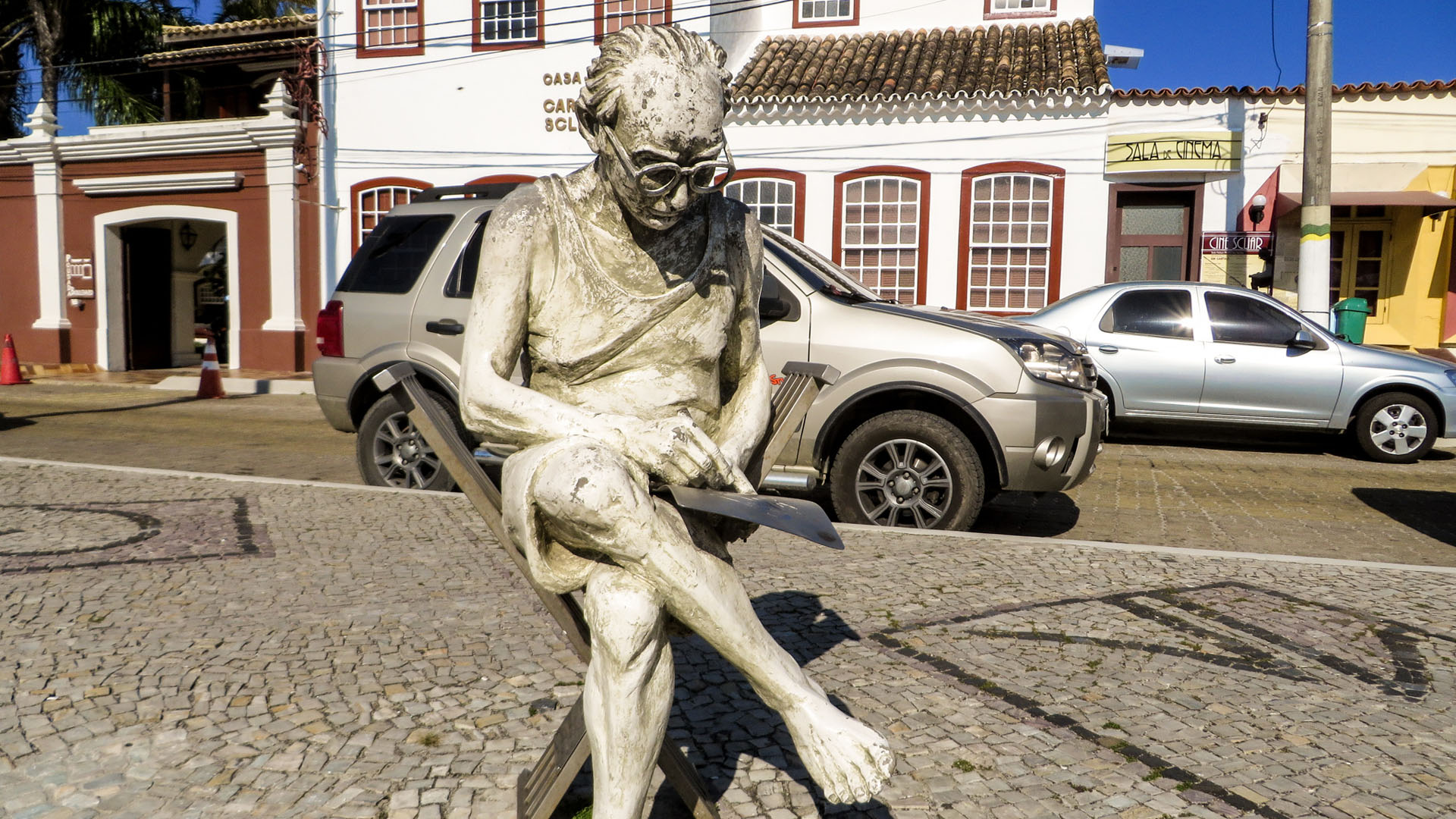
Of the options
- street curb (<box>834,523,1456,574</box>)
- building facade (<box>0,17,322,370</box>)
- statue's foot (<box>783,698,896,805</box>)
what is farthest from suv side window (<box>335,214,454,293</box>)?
building facade (<box>0,17,322,370</box>)

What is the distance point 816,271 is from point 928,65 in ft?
38.1

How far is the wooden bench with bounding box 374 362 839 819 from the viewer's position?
2318 mm

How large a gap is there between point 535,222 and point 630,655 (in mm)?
940

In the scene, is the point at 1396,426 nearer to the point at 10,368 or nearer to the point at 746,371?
the point at 746,371

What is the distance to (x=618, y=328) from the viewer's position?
7.41 ft

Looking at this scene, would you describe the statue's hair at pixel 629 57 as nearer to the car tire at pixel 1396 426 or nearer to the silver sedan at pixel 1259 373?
the silver sedan at pixel 1259 373

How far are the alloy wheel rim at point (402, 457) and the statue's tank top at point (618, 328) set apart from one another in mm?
4884

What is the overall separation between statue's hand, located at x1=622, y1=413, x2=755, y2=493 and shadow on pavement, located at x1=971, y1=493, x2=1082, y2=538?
4560 mm

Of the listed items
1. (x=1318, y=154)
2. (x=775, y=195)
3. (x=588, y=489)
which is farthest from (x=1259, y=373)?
(x=588, y=489)

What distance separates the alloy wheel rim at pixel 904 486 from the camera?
607 centimetres

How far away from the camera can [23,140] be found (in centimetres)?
1980

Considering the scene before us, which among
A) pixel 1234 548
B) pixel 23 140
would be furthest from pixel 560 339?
pixel 23 140

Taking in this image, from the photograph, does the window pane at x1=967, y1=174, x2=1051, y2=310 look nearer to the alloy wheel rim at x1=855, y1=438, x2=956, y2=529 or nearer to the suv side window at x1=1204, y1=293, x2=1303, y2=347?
the suv side window at x1=1204, y1=293, x2=1303, y2=347

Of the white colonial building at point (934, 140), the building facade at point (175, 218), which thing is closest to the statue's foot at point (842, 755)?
the white colonial building at point (934, 140)
